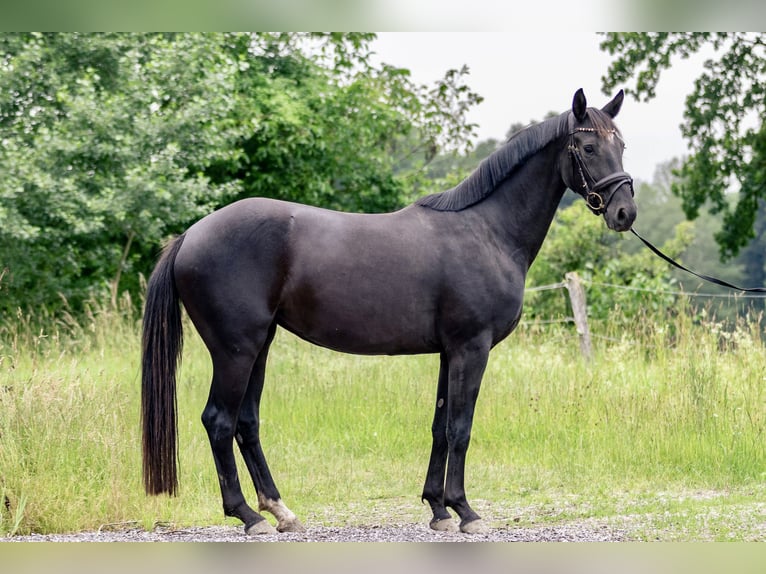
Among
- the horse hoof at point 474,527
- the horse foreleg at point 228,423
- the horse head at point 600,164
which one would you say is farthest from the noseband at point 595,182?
the horse foreleg at point 228,423

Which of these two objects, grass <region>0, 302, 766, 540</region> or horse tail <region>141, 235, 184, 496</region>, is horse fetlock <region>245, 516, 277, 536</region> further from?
grass <region>0, 302, 766, 540</region>

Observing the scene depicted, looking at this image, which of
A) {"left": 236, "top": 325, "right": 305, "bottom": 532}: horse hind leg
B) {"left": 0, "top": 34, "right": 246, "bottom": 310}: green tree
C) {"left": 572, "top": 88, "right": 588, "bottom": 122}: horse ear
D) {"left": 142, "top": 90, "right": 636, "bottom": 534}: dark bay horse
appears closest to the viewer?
{"left": 572, "top": 88, "right": 588, "bottom": 122}: horse ear

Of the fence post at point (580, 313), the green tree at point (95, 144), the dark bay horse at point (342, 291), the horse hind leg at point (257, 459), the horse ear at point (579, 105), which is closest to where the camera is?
the horse ear at point (579, 105)

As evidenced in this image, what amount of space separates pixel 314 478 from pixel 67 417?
1.88m

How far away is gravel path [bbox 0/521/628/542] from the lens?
4.60 meters

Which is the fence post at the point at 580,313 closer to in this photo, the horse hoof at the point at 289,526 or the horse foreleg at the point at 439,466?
the horse foreleg at the point at 439,466

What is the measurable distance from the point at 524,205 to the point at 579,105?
2.12ft

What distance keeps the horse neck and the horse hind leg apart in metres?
1.43

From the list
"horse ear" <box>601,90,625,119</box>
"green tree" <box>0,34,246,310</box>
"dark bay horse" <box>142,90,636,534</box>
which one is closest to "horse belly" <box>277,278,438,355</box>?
"dark bay horse" <box>142,90,636,534</box>

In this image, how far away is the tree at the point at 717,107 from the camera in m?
16.0

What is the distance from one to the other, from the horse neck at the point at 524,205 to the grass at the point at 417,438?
6.01 ft

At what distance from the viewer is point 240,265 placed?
4.52m

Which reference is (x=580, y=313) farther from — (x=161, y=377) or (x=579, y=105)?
(x=161, y=377)
